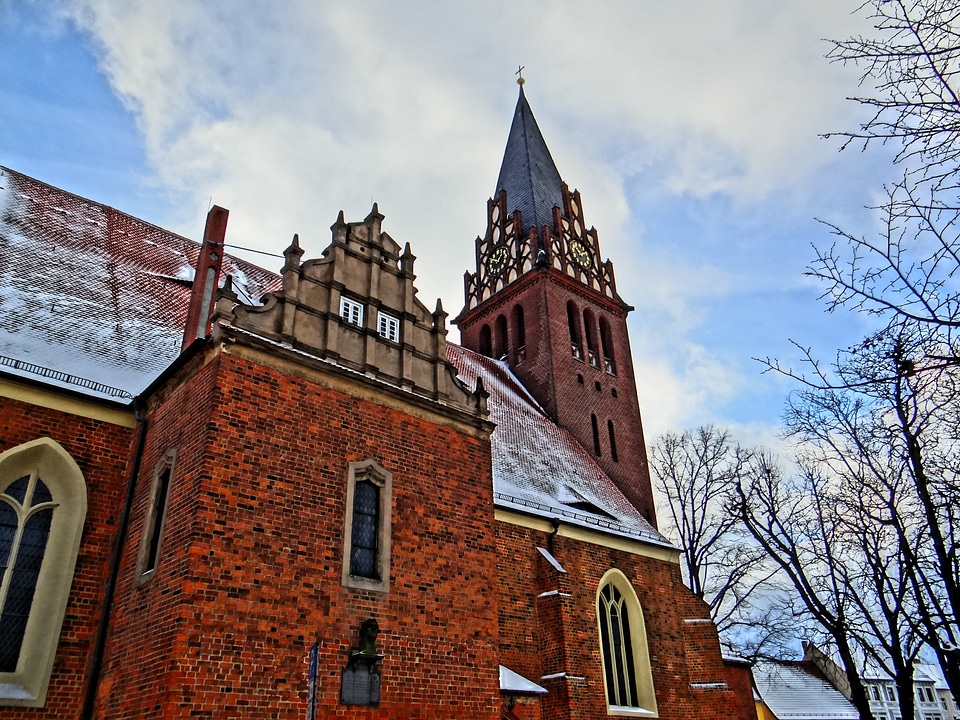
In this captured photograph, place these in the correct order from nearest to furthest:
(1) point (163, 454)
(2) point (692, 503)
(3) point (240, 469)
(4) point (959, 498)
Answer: (4) point (959, 498)
(3) point (240, 469)
(1) point (163, 454)
(2) point (692, 503)

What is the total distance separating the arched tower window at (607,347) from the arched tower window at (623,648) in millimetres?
9564

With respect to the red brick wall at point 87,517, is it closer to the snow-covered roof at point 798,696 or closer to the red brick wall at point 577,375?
the red brick wall at point 577,375

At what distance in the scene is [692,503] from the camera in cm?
2589

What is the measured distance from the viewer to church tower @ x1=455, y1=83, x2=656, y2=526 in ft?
72.2

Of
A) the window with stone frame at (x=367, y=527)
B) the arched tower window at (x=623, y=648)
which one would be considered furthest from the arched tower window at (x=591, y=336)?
the window with stone frame at (x=367, y=527)

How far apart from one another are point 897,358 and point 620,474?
17.1 m

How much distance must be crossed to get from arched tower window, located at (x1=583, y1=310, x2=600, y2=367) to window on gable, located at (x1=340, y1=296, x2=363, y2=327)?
13274 millimetres

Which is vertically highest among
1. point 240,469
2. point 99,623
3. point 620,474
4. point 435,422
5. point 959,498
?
point 620,474

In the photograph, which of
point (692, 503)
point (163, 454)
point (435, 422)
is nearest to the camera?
point (163, 454)

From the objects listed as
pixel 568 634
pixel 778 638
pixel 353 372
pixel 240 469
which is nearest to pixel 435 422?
pixel 353 372

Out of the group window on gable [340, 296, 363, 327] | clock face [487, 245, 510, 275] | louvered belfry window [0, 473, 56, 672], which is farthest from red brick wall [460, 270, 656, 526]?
louvered belfry window [0, 473, 56, 672]

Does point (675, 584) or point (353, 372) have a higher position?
point (353, 372)

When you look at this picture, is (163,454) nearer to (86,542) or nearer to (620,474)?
(86,542)

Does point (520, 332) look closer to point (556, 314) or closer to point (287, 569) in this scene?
point (556, 314)
